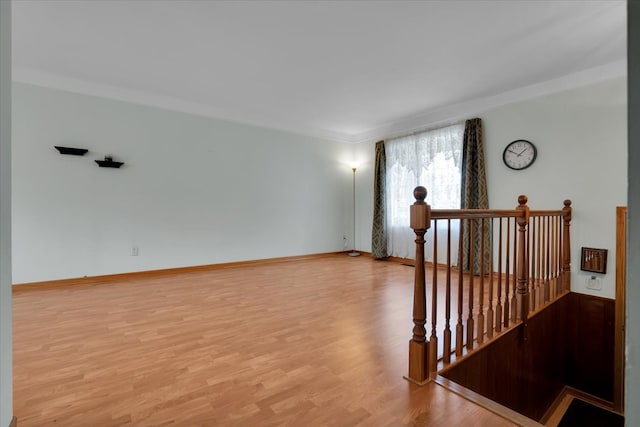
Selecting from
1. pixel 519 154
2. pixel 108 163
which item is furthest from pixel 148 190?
pixel 519 154

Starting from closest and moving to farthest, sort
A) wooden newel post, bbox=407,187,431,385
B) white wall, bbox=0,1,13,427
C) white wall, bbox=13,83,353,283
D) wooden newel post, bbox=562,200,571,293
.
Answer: white wall, bbox=0,1,13,427, wooden newel post, bbox=407,187,431,385, wooden newel post, bbox=562,200,571,293, white wall, bbox=13,83,353,283

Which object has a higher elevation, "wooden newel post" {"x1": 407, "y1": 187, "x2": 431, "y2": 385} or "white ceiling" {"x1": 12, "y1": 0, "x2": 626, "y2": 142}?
"white ceiling" {"x1": 12, "y1": 0, "x2": 626, "y2": 142}

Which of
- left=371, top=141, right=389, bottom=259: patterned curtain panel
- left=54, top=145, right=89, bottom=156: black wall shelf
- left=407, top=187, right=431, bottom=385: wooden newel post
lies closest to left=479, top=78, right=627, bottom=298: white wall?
left=371, top=141, right=389, bottom=259: patterned curtain panel

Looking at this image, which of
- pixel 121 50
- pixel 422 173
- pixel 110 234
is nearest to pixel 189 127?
pixel 121 50

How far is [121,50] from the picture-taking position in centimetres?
292

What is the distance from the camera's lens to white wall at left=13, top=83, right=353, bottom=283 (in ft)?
11.2

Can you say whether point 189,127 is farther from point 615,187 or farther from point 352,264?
point 615,187

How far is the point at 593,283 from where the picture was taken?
10.6 ft

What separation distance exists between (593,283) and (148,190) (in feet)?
17.7

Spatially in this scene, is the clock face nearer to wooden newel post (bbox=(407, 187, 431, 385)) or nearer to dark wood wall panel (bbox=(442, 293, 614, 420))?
dark wood wall panel (bbox=(442, 293, 614, 420))

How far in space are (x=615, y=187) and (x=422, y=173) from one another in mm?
2274

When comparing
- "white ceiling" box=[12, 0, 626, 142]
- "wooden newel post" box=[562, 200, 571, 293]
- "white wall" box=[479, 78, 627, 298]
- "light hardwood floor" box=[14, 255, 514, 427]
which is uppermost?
"white ceiling" box=[12, 0, 626, 142]

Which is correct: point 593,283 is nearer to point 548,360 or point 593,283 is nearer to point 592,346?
point 592,346

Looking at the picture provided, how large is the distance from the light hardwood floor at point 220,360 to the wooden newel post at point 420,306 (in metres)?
0.08
